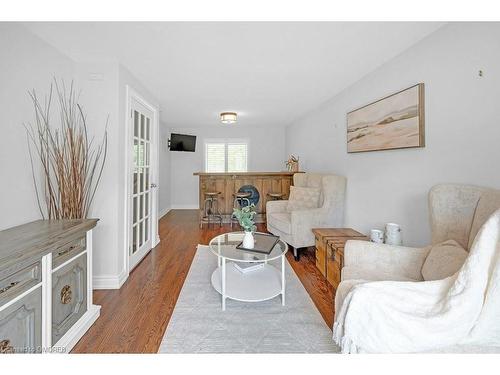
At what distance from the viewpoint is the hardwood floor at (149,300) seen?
4.96 feet

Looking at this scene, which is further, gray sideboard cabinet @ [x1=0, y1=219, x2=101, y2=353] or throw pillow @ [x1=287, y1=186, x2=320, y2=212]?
throw pillow @ [x1=287, y1=186, x2=320, y2=212]

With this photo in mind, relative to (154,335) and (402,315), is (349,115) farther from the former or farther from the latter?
Answer: (154,335)

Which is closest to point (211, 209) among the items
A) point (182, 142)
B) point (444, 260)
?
point (182, 142)

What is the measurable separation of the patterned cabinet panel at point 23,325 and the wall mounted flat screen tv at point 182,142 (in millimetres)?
5165

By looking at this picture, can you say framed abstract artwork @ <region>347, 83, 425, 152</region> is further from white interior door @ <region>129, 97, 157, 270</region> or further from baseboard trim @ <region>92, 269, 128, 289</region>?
baseboard trim @ <region>92, 269, 128, 289</region>

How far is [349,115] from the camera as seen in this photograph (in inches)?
116

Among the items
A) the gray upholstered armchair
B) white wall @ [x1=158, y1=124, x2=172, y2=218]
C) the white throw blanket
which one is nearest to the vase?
the gray upholstered armchair

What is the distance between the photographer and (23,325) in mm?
1086

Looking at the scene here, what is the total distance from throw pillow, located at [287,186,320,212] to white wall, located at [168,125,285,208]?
117 inches

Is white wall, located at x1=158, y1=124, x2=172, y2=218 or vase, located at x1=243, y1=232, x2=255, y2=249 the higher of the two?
white wall, located at x1=158, y1=124, x2=172, y2=218

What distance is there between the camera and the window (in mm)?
6457

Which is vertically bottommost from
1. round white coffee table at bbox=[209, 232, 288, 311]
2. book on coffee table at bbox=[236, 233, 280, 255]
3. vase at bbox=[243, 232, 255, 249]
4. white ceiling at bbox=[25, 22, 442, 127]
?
round white coffee table at bbox=[209, 232, 288, 311]
